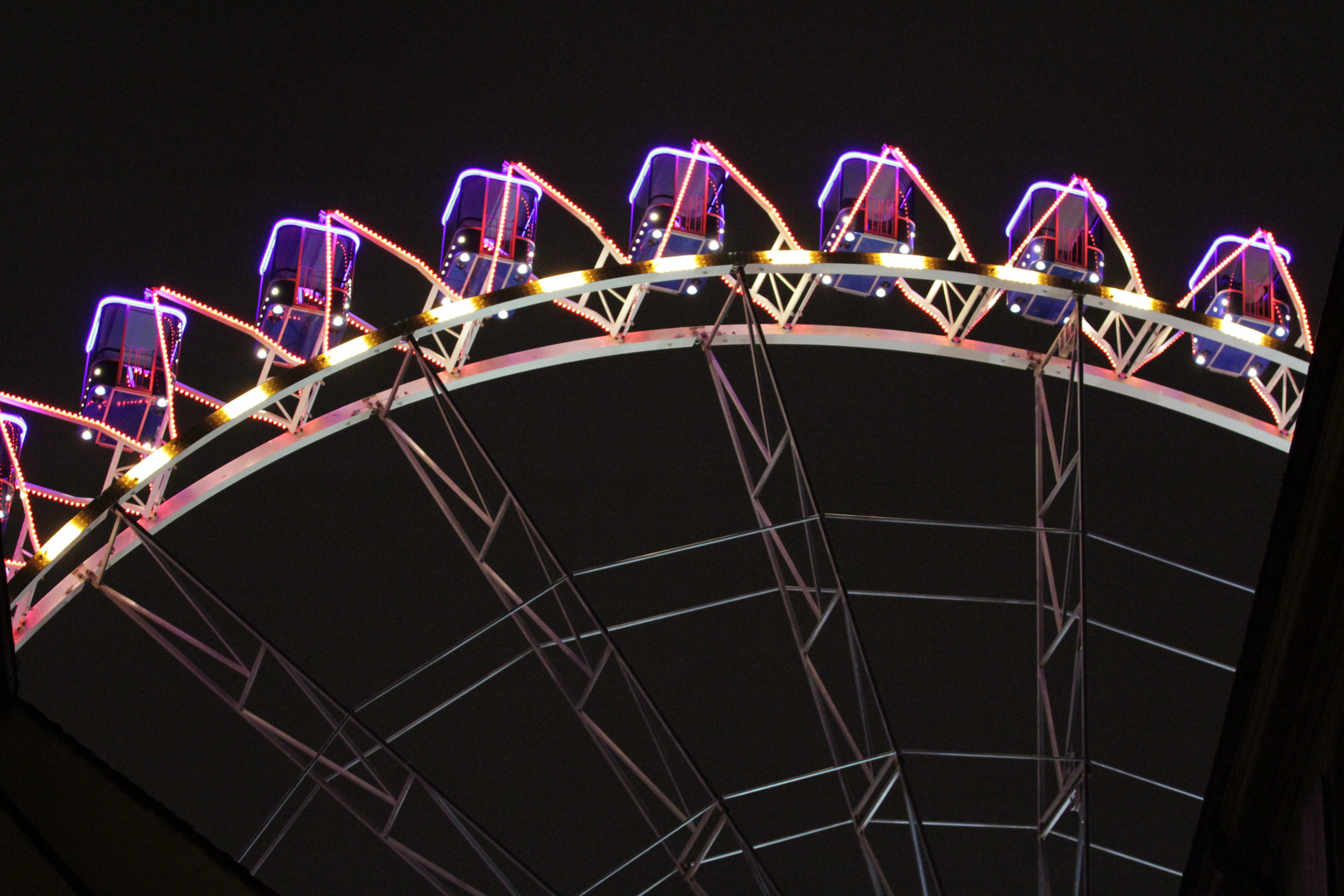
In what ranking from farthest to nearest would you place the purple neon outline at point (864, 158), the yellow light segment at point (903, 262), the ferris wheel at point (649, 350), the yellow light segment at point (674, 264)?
1. the purple neon outline at point (864, 158)
2. the yellow light segment at point (903, 262)
3. the yellow light segment at point (674, 264)
4. the ferris wheel at point (649, 350)

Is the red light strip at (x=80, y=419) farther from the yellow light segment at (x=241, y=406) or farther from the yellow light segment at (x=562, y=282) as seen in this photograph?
the yellow light segment at (x=562, y=282)

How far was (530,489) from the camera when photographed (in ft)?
111

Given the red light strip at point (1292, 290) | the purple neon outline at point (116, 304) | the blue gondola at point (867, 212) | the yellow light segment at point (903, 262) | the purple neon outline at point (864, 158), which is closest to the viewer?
the yellow light segment at point (903, 262)

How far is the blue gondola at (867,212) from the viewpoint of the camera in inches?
773

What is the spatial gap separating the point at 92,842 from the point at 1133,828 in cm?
3256

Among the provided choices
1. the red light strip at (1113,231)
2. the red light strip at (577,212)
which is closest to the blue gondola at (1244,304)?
the red light strip at (1113,231)

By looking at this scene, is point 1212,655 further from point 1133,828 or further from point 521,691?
point 521,691

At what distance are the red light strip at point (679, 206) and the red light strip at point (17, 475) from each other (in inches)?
344

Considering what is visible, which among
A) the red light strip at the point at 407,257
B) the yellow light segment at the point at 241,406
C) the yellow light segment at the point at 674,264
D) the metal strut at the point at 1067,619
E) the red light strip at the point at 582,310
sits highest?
the yellow light segment at the point at 674,264

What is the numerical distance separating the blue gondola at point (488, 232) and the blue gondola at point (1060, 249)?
6700 mm

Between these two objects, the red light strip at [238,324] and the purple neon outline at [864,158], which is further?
the purple neon outline at [864,158]

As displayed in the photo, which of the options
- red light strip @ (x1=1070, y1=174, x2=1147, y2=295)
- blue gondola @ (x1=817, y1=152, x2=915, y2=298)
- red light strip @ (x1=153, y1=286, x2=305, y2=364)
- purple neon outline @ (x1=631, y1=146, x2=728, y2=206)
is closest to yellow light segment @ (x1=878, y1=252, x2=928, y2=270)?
blue gondola @ (x1=817, y1=152, x2=915, y2=298)

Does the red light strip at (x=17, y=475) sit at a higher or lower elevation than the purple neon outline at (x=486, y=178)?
lower

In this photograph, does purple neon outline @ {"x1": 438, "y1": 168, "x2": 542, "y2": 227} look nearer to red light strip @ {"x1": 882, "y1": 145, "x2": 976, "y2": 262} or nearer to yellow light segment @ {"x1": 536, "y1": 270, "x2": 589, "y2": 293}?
yellow light segment @ {"x1": 536, "y1": 270, "x2": 589, "y2": 293}
